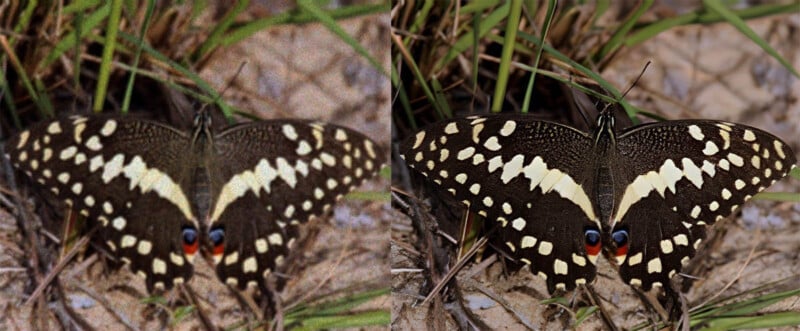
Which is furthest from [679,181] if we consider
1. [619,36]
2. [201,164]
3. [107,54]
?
[107,54]

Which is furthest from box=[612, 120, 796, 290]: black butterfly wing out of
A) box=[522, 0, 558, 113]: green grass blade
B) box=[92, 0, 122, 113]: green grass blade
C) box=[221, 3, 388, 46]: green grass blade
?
box=[92, 0, 122, 113]: green grass blade

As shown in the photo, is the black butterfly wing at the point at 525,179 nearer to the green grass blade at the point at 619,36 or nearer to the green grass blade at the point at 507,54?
the green grass blade at the point at 507,54

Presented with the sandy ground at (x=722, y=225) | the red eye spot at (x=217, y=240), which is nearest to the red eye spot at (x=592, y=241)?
the sandy ground at (x=722, y=225)

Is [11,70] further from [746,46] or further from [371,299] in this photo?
[746,46]

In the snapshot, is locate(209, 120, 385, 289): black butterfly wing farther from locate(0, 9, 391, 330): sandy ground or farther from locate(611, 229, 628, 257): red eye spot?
locate(611, 229, 628, 257): red eye spot

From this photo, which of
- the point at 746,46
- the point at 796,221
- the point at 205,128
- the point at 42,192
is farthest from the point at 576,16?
the point at 42,192

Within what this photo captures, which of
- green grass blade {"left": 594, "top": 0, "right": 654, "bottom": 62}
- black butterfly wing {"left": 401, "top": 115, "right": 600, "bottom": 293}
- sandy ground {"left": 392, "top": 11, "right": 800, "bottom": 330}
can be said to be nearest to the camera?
black butterfly wing {"left": 401, "top": 115, "right": 600, "bottom": 293}
